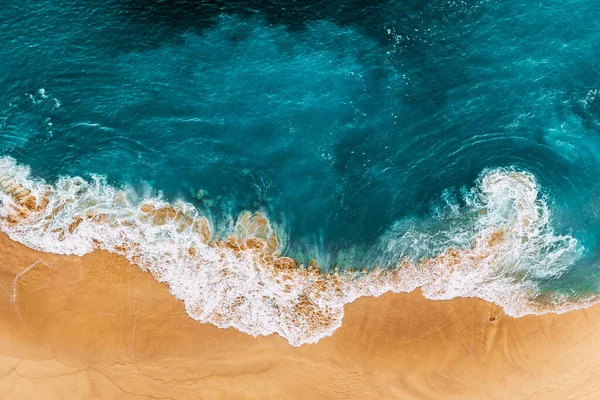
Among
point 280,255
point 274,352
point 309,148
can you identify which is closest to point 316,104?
point 309,148

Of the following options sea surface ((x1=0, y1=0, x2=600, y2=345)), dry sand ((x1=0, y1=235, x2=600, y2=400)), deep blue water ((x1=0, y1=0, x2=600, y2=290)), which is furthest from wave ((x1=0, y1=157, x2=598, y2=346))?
deep blue water ((x1=0, y1=0, x2=600, y2=290))

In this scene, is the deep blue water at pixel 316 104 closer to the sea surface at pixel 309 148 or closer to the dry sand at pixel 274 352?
the sea surface at pixel 309 148

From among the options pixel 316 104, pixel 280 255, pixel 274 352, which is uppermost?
pixel 316 104

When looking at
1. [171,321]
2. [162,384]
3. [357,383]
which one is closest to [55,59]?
[171,321]

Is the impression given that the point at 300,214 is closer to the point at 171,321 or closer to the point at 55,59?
the point at 171,321

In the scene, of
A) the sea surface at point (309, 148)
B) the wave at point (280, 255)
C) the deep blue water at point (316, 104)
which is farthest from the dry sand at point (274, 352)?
the deep blue water at point (316, 104)

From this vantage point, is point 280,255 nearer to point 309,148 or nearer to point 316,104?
point 309,148
